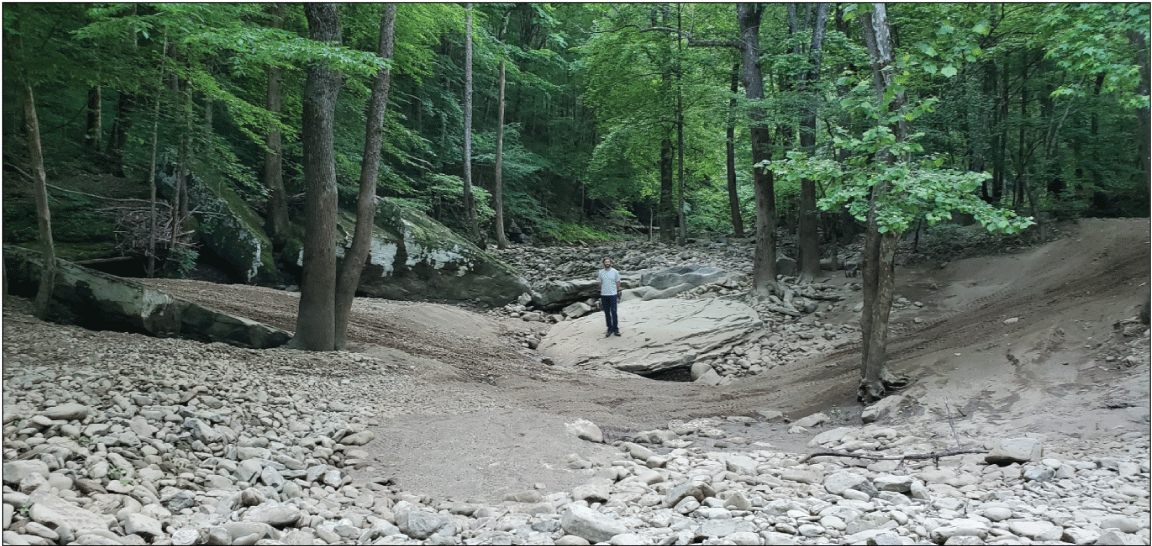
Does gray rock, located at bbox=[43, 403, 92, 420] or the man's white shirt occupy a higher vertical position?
the man's white shirt

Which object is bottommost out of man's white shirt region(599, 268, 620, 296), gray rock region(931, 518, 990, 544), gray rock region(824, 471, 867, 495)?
gray rock region(824, 471, 867, 495)

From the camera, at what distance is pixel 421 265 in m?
13.8

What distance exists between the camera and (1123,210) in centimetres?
1323

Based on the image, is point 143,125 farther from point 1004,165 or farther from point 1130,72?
point 1004,165

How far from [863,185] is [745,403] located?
3.13m

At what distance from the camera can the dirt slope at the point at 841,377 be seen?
18.2ft

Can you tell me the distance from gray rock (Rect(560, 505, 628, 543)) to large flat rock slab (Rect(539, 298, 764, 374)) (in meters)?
6.49

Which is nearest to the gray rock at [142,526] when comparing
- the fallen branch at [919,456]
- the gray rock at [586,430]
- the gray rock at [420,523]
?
the gray rock at [420,523]

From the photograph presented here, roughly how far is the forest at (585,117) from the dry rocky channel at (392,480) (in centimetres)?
194

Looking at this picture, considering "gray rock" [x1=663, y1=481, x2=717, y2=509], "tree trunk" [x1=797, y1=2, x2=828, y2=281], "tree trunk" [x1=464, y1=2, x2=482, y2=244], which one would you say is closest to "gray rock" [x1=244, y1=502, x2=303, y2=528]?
"gray rock" [x1=663, y1=481, x2=717, y2=509]

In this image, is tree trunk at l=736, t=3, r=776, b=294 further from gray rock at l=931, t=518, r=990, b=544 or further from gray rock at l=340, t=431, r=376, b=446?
gray rock at l=931, t=518, r=990, b=544

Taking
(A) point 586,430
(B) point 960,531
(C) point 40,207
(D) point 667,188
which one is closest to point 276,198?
(C) point 40,207

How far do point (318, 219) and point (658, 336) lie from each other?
5.68 meters

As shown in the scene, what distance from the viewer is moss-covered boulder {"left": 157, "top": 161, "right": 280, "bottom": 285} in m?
12.3
